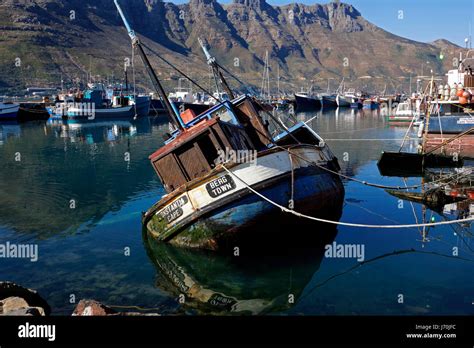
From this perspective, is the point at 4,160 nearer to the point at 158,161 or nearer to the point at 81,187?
the point at 81,187

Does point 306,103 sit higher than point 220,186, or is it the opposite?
point 306,103

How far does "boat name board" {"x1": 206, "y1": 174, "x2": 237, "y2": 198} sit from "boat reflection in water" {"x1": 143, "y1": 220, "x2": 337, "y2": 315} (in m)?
2.07

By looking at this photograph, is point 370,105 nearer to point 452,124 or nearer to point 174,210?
point 452,124

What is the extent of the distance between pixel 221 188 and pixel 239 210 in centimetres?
88

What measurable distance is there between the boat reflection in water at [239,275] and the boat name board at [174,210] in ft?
3.35

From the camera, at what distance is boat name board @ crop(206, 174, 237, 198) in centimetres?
1323

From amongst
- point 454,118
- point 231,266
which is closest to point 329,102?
point 454,118

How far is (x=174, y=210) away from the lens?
1384 cm

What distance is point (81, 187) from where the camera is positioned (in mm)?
25312

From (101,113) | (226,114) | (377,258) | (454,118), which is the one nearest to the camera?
(377,258)

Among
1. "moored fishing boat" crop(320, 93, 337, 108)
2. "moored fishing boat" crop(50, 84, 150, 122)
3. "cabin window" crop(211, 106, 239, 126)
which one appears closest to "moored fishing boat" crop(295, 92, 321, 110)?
"moored fishing boat" crop(320, 93, 337, 108)

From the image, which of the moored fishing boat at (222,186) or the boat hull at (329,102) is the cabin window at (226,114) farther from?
the boat hull at (329,102)

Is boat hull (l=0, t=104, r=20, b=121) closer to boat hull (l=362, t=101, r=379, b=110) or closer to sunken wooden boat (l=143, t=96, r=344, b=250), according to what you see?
sunken wooden boat (l=143, t=96, r=344, b=250)

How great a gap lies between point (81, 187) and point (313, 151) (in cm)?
1499
